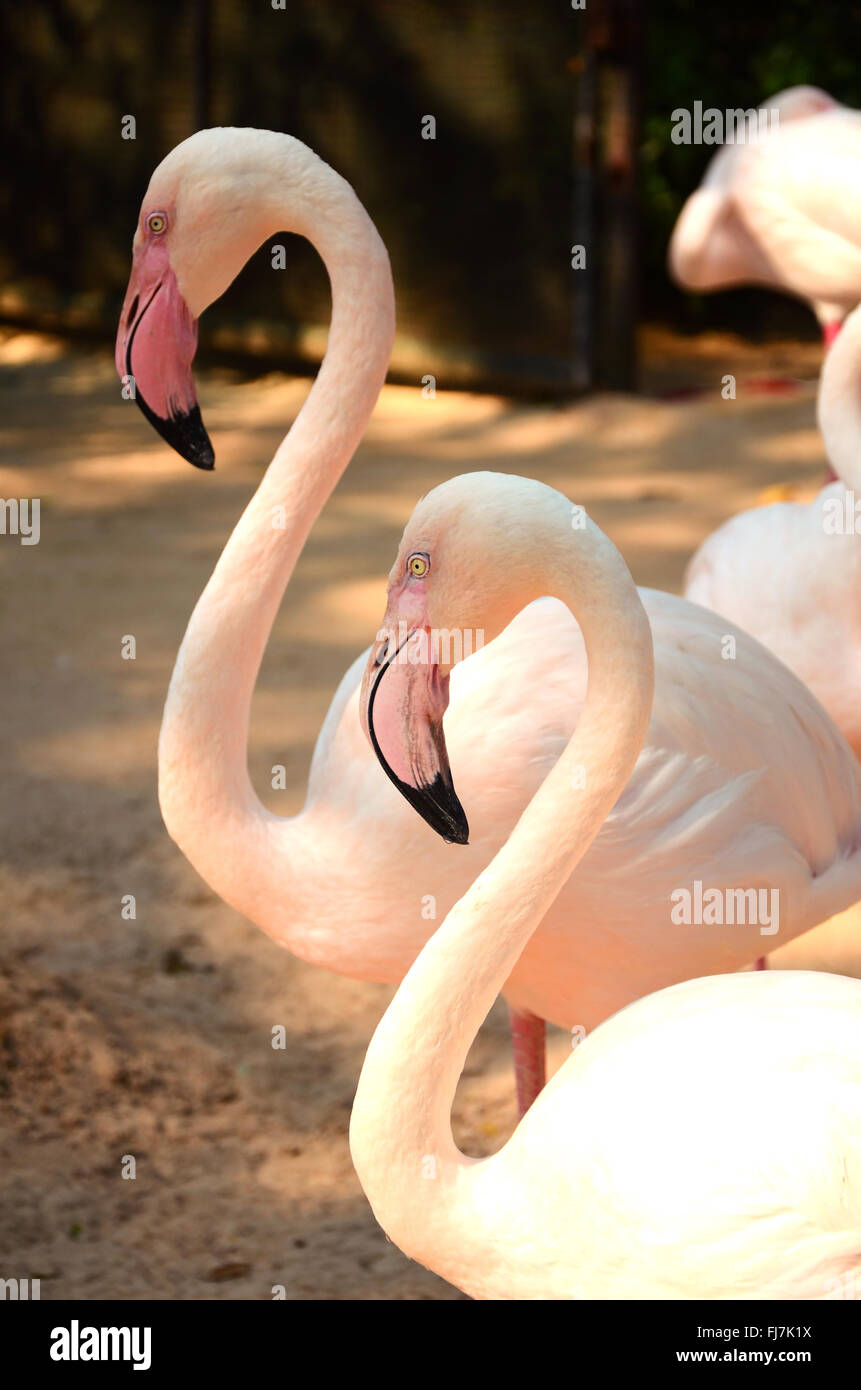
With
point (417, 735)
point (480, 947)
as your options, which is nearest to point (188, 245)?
point (417, 735)

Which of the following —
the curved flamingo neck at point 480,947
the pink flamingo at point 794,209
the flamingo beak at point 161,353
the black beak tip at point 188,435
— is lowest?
the curved flamingo neck at point 480,947

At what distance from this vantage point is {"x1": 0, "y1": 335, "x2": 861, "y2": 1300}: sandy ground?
9.96 feet

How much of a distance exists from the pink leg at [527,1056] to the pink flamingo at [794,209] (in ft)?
12.1

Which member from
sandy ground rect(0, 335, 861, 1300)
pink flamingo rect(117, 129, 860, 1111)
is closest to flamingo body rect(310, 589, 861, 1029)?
pink flamingo rect(117, 129, 860, 1111)

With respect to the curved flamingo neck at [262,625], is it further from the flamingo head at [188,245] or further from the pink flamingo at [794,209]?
the pink flamingo at [794,209]

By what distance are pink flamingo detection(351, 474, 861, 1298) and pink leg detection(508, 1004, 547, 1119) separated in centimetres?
84

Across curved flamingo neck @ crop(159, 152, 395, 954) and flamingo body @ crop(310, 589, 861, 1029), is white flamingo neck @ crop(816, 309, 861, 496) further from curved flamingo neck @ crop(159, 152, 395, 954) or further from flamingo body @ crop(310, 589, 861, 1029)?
curved flamingo neck @ crop(159, 152, 395, 954)

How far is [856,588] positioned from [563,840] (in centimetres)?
184

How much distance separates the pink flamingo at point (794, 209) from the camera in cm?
583

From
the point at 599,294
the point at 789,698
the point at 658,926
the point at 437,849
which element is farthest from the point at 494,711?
the point at 599,294

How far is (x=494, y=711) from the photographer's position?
105 inches

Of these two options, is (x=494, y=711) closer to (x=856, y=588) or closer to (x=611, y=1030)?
(x=611, y=1030)

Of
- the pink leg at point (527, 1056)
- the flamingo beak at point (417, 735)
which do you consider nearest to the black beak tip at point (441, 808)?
the flamingo beak at point (417, 735)

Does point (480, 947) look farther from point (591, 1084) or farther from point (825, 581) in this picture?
point (825, 581)
